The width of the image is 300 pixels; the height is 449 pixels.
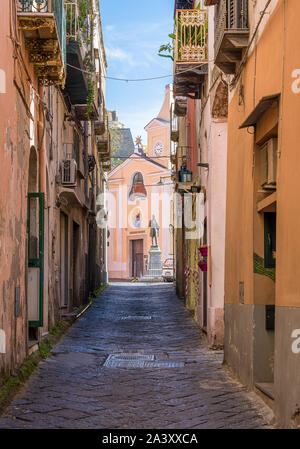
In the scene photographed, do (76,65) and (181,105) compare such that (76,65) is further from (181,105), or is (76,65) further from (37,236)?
(181,105)

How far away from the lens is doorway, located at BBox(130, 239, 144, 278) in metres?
48.6

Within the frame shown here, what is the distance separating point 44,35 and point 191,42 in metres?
5.86

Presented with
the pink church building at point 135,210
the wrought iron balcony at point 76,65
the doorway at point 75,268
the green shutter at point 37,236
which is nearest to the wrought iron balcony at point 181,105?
the wrought iron balcony at point 76,65

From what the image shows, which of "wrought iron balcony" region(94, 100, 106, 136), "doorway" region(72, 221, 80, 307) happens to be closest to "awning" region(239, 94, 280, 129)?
"doorway" region(72, 221, 80, 307)

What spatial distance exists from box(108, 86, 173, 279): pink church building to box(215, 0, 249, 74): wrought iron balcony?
37973mm

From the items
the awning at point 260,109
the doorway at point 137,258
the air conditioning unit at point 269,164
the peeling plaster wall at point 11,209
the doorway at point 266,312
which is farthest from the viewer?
the doorway at point 137,258

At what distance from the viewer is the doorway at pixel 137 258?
48.6 m

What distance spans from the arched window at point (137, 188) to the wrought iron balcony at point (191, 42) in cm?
3492

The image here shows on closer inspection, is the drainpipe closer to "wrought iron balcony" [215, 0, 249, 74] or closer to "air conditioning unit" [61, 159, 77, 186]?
"air conditioning unit" [61, 159, 77, 186]

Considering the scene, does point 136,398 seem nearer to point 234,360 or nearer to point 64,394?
point 64,394

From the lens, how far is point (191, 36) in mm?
13875

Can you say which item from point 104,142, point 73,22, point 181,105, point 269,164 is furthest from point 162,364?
point 104,142

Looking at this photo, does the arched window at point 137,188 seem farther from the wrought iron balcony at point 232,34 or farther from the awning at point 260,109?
the awning at point 260,109
